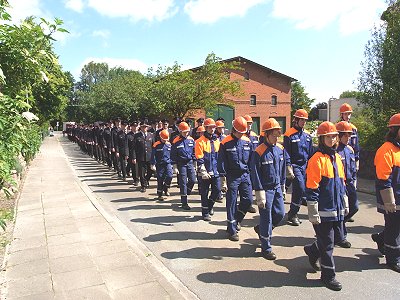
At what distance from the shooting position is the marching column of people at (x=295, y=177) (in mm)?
4434

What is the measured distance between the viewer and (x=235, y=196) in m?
6.17

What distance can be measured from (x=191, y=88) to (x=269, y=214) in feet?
62.7

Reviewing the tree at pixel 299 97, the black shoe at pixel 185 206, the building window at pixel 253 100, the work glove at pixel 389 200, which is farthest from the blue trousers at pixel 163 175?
the tree at pixel 299 97

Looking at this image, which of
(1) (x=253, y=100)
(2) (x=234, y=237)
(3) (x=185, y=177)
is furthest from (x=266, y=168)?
(1) (x=253, y=100)

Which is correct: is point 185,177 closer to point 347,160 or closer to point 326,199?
point 347,160

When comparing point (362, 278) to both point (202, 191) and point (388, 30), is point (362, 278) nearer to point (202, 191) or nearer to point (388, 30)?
point (202, 191)

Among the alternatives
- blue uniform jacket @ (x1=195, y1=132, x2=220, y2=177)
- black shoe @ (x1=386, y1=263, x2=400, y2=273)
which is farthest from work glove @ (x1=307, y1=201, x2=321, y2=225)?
blue uniform jacket @ (x1=195, y1=132, x2=220, y2=177)

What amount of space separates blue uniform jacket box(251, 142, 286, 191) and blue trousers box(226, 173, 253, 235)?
0.81 meters

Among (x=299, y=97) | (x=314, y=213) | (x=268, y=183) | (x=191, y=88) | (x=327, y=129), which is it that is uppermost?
(x=299, y=97)

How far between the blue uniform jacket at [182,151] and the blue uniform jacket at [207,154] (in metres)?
0.81

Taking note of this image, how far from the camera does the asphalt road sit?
14.1ft

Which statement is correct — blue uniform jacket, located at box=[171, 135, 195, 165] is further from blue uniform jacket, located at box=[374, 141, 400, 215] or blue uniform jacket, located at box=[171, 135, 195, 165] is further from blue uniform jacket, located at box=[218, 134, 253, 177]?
blue uniform jacket, located at box=[374, 141, 400, 215]

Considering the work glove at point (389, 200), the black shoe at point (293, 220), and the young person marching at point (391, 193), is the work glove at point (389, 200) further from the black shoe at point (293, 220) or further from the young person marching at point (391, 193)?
the black shoe at point (293, 220)

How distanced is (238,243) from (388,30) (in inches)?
431
